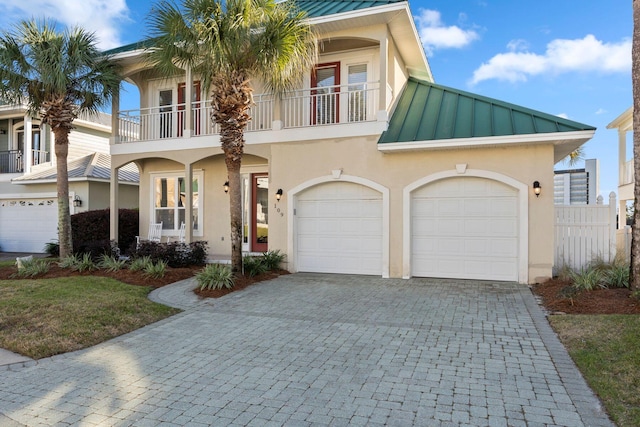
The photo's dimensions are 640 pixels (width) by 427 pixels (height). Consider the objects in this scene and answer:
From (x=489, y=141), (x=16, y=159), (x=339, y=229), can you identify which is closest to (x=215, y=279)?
(x=339, y=229)

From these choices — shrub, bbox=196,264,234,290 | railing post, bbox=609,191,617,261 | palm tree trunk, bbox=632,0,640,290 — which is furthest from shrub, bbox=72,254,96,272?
railing post, bbox=609,191,617,261

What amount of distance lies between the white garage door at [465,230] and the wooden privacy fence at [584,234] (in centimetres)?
143

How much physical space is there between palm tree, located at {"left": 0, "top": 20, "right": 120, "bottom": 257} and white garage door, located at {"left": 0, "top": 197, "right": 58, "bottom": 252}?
6597mm

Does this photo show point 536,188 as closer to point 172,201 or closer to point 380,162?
point 380,162

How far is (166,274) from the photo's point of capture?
33.3ft

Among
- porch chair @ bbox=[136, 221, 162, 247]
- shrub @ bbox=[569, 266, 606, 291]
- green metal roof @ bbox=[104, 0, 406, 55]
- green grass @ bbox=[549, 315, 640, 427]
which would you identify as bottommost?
green grass @ bbox=[549, 315, 640, 427]

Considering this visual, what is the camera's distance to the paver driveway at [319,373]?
11.6ft

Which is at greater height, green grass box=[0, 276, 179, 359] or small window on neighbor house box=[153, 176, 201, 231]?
small window on neighbor house box=[153, 176, 201, 231]

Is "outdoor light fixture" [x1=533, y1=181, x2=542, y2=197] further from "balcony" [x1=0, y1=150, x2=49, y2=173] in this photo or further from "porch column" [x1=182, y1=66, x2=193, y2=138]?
"balcony" [x1=0, y1=150, x2=49, y2=173]

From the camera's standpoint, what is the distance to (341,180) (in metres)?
10.8

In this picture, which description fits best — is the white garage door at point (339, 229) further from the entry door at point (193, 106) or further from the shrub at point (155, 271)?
the entry door at point (193, 106)

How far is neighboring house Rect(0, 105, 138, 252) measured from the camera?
55.3 ft

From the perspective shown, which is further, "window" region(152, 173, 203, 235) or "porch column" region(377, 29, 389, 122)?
"window" region(152, 173, 203, 235)

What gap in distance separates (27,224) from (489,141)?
18.6 metres
